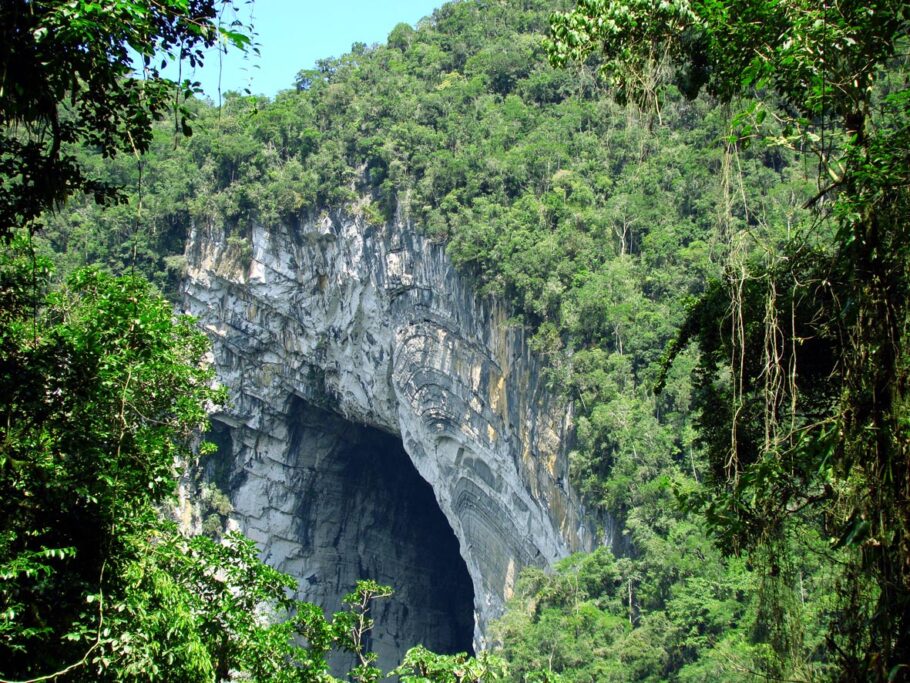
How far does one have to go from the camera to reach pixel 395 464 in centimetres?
2781

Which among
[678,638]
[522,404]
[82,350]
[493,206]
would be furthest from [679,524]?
[82,350]

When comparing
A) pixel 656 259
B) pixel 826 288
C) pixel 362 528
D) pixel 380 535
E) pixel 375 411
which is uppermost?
pixel 656 259

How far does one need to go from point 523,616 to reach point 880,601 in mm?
13809

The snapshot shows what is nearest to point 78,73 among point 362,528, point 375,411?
point 375,411

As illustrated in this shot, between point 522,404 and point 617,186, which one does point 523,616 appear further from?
point 617,186

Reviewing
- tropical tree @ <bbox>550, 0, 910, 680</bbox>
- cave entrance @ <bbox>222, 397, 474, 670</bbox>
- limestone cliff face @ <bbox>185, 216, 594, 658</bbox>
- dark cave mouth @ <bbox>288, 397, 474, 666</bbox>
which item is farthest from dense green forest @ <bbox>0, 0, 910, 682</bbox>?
dark cave mouth @ <bbox>288, 397, 474, 666</bbox>

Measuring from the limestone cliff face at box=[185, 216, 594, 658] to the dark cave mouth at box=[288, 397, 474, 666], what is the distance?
4 cm

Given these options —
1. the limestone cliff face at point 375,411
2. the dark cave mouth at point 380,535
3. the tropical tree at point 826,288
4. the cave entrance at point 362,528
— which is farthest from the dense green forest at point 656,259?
the dark cave mouth at point 380,535

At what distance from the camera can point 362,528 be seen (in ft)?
89.5

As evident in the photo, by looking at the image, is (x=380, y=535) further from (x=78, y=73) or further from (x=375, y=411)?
(x=78, y=73)

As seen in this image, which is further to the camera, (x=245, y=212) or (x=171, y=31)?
(x=245, y=212)

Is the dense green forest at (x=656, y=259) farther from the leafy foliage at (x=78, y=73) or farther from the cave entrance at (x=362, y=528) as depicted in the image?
the cave entrance at (x=362, y=528)

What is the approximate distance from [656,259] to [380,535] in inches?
461

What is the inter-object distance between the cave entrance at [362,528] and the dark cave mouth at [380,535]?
27mm
